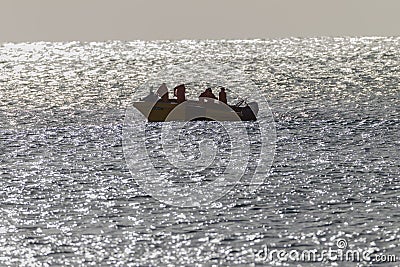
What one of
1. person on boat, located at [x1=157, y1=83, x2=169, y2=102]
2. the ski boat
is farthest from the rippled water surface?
person on boat, located at [x1=157, y1=83, x2=169, y2=102]

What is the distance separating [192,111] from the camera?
8956 cm

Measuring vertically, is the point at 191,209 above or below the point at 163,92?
below

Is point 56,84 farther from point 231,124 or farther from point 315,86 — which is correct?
point 231,124

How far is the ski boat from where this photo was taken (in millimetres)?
89312

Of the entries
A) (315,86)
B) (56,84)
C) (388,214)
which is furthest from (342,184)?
(56,84)

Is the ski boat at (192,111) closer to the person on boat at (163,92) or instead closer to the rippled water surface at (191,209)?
the person on boat at (163,92)

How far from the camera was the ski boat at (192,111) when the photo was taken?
293 ft

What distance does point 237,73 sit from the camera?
196000 millimetres

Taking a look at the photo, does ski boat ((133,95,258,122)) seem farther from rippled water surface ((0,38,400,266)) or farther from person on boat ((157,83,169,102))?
rippled water surface ((0,38,400,266))

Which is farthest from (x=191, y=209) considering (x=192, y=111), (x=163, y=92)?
(x=163, y=92)

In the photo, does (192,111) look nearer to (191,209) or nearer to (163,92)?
(163,92)

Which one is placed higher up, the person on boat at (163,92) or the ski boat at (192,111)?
the person on boat at (163,92)

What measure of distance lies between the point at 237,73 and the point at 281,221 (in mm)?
151376

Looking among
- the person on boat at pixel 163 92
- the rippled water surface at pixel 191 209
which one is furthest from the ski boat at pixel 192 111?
the rippled water surface at pixel 191 209
